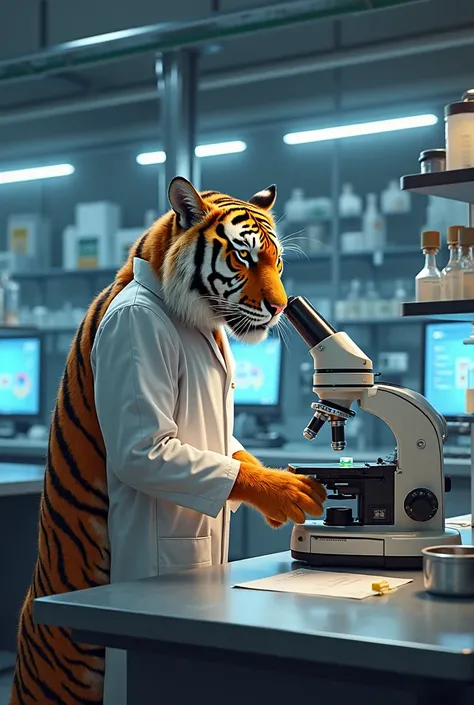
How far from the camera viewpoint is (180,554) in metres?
1.85

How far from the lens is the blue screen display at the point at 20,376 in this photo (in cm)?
539

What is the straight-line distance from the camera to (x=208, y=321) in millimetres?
1897

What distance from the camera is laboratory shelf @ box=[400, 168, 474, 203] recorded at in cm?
198

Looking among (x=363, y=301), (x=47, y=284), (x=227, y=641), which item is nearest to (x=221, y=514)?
(x=227, y=641)

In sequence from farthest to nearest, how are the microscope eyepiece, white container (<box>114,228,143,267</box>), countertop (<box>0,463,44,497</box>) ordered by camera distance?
white container (<box>114,228,143,267</box>) < countertop (<box>0,463,44,497</box>) < the microscope eyepiece

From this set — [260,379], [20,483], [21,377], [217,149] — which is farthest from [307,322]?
[217,149]

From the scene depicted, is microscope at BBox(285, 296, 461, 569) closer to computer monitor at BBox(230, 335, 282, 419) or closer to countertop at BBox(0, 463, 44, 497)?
countertop at BBox(0, 463, 44, 497)

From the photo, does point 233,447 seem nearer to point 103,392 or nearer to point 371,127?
point 103,392

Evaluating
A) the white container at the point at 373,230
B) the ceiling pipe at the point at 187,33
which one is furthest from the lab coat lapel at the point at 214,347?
the white container at the point at 373,230

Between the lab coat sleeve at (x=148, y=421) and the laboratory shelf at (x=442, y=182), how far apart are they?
635 mm

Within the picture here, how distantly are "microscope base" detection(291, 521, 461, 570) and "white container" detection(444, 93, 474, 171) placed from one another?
0.80 m

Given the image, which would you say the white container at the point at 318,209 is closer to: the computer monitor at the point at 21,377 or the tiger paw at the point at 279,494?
the computer monitor at the point at 21,377

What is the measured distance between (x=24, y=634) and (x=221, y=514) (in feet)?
1.62

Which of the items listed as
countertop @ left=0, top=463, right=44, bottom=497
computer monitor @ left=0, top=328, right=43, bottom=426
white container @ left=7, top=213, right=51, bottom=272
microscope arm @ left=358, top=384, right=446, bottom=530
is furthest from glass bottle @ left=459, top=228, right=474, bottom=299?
white container @ left=7, top=213, right=51, bottom=272
